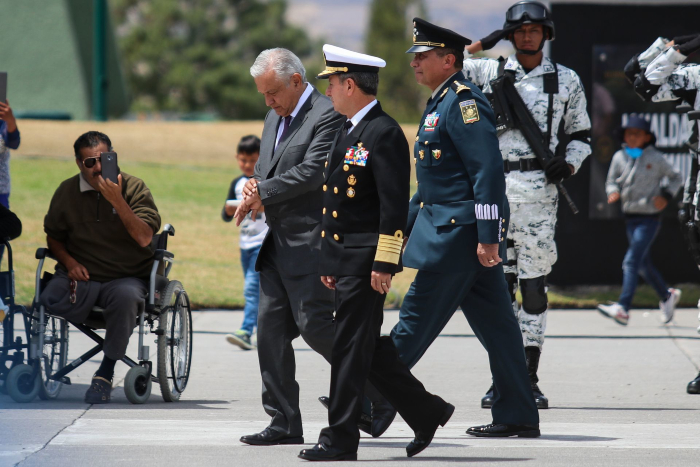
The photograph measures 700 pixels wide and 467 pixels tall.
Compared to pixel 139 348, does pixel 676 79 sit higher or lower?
higher

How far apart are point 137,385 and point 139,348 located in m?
0.22

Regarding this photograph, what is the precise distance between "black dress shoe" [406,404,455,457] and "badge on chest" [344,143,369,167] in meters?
1.17

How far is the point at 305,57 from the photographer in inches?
3327

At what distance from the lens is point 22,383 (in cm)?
621

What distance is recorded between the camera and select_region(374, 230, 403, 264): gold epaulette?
15.0ft

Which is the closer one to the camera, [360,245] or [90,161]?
[360,245]

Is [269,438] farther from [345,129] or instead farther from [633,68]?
[633,68]

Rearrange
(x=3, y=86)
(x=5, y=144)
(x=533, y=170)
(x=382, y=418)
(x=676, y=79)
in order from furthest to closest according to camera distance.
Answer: (x=5, y=144) → (x=3, y=86) → (x=676, y=79) → (x=533, y=170) → (x=382, y=418)

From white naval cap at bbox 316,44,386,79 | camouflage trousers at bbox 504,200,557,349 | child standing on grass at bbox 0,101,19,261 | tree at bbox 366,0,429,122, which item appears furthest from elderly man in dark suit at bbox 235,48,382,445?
tree at bbox 366,0,429,122

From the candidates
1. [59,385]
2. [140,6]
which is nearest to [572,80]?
[59,385]

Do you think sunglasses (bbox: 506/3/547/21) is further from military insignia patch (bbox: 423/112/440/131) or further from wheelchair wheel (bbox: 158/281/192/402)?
wheelchair wheel (bbox: 158/281/192/402)

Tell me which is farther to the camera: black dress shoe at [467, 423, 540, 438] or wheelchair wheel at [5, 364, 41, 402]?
wheelchair wheel at [5, 364, 41, 402]

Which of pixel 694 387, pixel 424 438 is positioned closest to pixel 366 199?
pixel 424 438

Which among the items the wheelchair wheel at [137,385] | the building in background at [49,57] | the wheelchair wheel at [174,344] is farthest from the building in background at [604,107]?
the building in background at [49,57]
